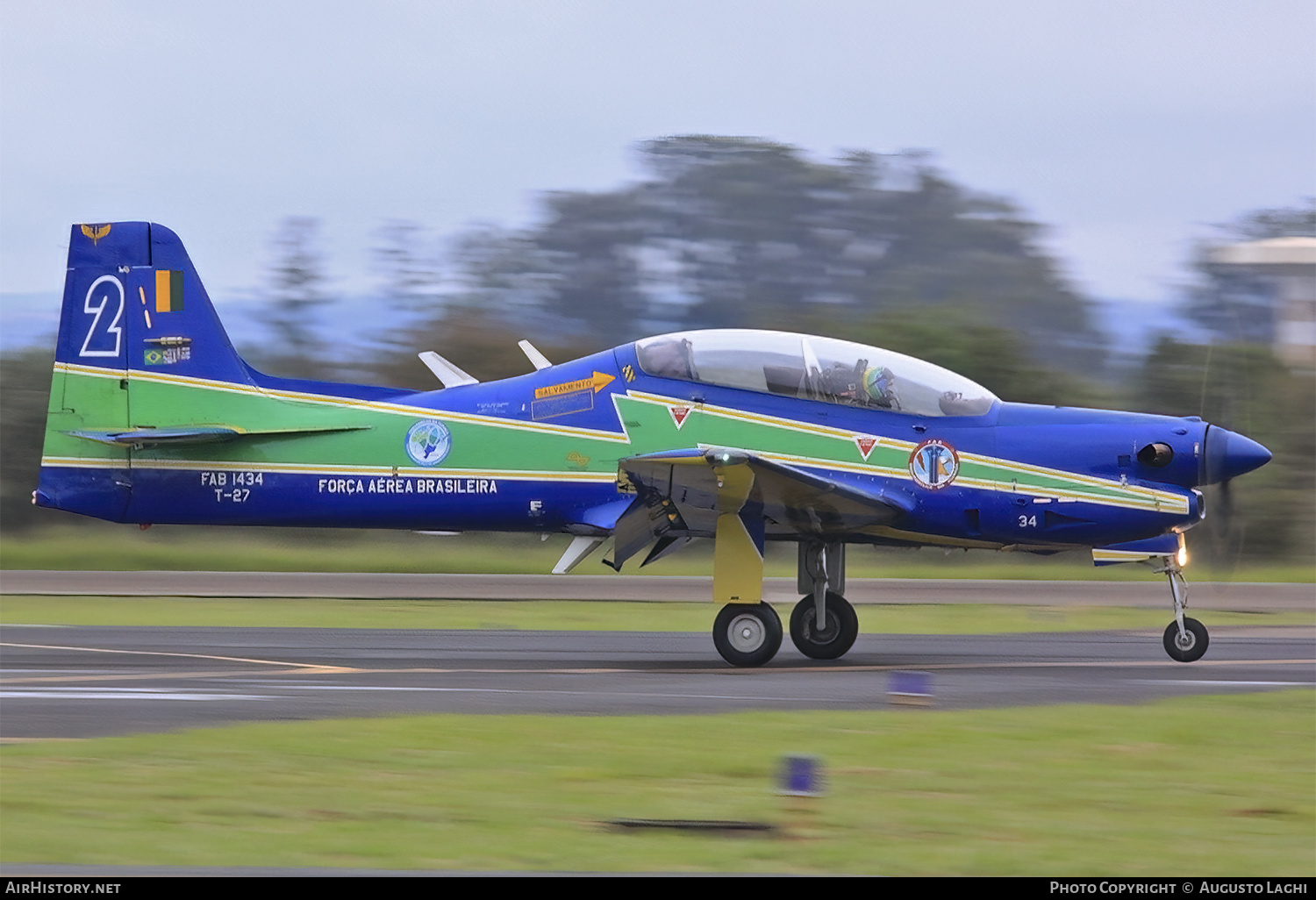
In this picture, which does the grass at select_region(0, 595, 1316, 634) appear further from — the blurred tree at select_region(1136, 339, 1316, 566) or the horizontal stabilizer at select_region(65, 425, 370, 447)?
the horizontal stabilizer at select_region(65, 425, 370, 447)

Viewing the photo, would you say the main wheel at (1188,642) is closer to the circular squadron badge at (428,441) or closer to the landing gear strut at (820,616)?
the landing gear strut at (820,616)

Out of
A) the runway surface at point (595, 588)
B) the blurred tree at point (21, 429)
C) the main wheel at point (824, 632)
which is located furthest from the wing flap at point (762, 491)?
Result: the blurred tree at point (21, 429)

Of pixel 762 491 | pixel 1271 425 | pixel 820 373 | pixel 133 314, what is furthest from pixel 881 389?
pixel 1271 425

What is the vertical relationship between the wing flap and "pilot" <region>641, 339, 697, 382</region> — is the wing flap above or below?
below

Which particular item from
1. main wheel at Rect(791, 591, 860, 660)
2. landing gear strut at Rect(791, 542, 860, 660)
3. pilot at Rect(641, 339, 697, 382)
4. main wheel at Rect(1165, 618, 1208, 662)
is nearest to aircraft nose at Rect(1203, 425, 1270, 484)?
main wheel at Rect(1165, 618, 1208, 662)

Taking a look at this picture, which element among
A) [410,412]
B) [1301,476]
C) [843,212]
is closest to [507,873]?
[410,412]

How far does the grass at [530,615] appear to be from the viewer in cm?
1645

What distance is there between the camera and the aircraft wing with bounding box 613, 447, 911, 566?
1086cm

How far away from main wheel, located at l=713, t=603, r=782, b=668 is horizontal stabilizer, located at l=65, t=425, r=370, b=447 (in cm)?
370

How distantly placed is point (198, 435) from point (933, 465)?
6489mm

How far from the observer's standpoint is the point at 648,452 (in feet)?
39.3

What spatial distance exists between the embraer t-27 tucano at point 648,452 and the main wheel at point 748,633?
0.02m

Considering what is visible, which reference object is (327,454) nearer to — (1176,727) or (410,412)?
(410,412)

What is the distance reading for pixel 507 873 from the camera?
5.05 meters
